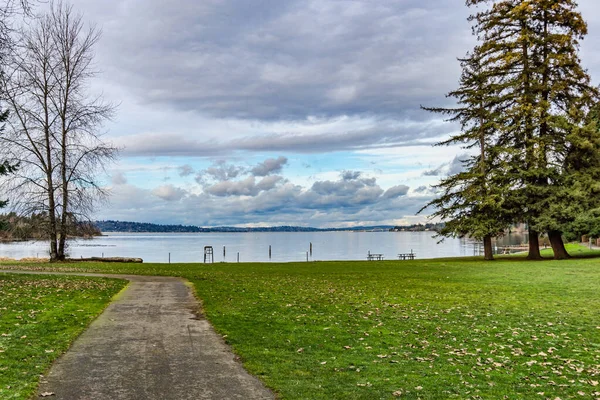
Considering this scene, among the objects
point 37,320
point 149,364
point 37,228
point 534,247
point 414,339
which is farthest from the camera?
point 534,247

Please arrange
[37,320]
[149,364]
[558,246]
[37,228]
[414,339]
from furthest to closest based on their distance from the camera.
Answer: [558,246] → [37,228] → [37,320] → [414,339] → [149,364]

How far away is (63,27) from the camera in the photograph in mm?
34094

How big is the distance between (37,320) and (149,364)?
478 centimetres

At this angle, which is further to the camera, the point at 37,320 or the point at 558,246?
the point at 558,246

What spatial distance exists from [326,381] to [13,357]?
5.25 m

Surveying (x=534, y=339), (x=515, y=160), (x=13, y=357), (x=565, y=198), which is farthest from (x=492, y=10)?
(x=13, y=357)

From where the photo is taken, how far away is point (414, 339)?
399 inches

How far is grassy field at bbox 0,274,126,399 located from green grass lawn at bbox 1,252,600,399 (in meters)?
3.19

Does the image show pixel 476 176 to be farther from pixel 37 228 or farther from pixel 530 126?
pixel 37 228

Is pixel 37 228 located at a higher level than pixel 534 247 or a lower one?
higher

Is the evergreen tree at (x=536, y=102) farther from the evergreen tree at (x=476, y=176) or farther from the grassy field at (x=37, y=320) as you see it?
the grassy field at (x=37, y=320)

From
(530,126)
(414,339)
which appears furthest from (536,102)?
(414,339)

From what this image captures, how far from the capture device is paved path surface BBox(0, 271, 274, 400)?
644 cm

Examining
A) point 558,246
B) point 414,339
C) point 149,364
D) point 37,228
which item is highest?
point 37,228
